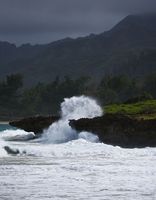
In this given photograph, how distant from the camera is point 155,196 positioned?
20.6 metres

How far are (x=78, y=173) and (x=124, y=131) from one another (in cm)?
2132

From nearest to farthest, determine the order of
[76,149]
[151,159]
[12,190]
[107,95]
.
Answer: [12,190] → [151,159] → [76,149] → [107,95]

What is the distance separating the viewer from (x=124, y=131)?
4788cm

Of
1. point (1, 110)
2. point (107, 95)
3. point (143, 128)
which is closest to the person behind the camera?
point (143, 128)

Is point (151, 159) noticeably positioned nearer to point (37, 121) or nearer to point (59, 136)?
point (59, 136)

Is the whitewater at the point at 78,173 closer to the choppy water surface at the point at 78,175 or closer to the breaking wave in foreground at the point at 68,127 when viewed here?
the choppy water surface at the point at 78,175

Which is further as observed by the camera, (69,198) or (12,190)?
(12,190)

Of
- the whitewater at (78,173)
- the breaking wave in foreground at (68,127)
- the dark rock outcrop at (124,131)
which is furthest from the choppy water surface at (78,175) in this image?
the breaking wave in foreground at (68,127)

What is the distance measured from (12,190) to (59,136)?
31649 mm

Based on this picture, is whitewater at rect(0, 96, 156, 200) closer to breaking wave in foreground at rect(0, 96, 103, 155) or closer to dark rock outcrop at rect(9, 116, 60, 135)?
breaking wave in foreground at rect(0, 96, 103, 155)

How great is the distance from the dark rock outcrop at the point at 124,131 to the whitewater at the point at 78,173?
3051 mm

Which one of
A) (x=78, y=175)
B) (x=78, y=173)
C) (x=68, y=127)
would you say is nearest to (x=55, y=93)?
(x=68, y=127)

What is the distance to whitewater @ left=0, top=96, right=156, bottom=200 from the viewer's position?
69.6 feet

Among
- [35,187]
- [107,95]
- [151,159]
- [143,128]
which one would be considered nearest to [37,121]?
[143,128]
